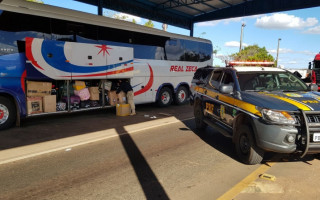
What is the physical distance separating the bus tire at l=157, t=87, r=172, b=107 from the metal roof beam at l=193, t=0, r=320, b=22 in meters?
11.3

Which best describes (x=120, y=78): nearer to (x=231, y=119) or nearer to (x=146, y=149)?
(x=146, y=149)

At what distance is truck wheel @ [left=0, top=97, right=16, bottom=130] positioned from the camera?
7086 millimetres

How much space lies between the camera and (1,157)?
5.04 metres

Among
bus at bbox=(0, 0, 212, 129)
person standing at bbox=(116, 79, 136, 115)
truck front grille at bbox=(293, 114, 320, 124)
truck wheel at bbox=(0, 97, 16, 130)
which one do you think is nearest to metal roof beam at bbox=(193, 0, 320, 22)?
bus at bbox=(0, 0, 212, 129)

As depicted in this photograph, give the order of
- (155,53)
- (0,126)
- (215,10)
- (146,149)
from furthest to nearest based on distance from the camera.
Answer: (215,10), (155,53), (0,126), (146,149)

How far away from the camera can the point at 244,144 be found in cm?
475

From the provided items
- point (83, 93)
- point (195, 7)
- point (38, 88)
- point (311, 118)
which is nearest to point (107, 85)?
point (83, 93)

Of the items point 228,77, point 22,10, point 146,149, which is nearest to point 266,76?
point 228,77

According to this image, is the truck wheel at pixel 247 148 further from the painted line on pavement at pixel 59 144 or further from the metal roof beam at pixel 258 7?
the metal roof beam at pixel 258 7

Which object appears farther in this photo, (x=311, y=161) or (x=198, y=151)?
(x=198, y=151)

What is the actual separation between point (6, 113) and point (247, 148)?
6748mm

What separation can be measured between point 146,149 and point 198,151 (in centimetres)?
119

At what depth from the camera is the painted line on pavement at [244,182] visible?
3485mm

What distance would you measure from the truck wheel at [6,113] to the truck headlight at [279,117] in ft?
23.0
